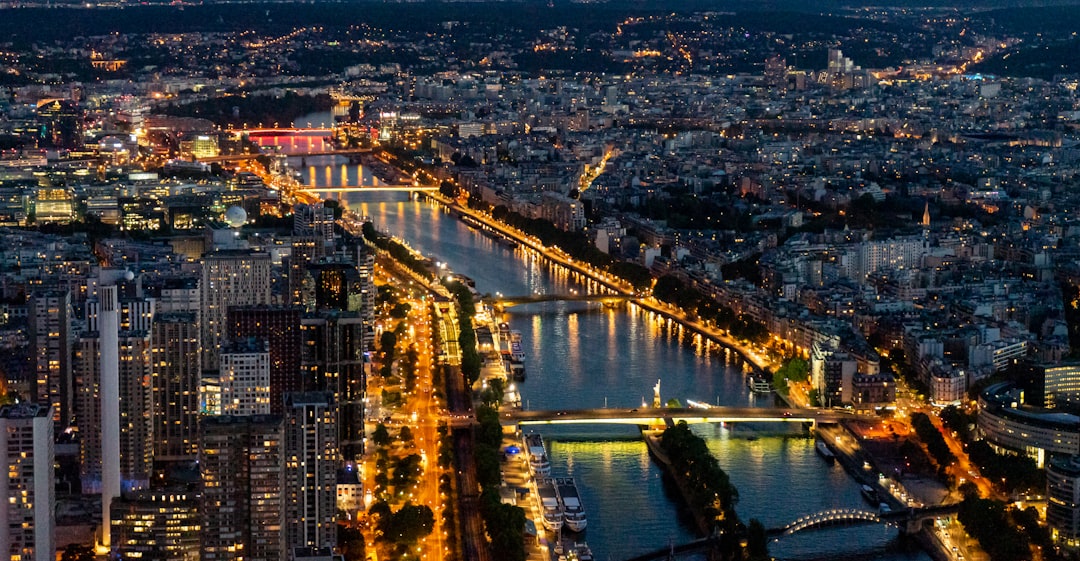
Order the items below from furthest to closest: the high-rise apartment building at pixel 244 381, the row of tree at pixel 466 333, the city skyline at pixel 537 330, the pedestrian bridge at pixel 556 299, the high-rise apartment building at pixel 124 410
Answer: the pedestrian bridge at pixel 556 299 → the row of tree at pixel 466 333 → the high-rise apartment building at pixel 244 381 → the high-rise apartment building at pixel 124 410 → the city skyline at pixel 537 330

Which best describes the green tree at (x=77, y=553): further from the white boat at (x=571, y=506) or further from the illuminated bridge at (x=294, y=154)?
the illuminated bridge at (x=294, y=154)

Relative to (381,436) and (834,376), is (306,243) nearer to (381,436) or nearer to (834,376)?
(381,436)

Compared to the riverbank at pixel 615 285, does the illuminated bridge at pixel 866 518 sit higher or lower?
lower

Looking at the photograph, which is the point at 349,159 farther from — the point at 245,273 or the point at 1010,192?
the point at 245,273

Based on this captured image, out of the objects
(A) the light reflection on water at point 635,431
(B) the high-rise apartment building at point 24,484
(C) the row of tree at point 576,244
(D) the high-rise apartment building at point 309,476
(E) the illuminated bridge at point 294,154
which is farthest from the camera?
(E) the illuminated bridge at point 294,154

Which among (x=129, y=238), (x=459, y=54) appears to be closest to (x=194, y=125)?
(x=129, y=238)

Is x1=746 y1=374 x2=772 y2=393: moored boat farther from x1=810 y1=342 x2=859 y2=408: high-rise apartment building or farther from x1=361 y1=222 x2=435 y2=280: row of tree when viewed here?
x1=361 y1=222 x2=435 y2=280: row of tree

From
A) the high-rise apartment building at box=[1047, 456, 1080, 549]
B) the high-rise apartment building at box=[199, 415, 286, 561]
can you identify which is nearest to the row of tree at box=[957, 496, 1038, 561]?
the high-rise apartment building at box=[1047, 456, 1080, 549]

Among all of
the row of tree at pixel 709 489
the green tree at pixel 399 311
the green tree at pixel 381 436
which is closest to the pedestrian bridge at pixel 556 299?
the green tree at pixel 399 311
